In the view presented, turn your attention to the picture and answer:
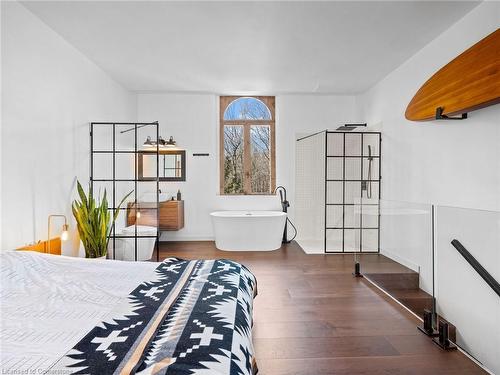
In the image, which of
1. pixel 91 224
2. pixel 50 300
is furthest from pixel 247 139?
pixel 50 300

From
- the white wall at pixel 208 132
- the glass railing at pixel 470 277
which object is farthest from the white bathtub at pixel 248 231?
the glass railing at pixel 470 277

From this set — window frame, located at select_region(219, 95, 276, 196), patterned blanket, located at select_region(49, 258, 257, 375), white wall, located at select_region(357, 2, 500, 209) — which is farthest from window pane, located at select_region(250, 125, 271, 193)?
patterned blanket, located at select_region(49, 258, 257, 375)

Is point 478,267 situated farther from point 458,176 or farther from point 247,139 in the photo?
point 247,139

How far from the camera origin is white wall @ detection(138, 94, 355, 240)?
18.3 feet

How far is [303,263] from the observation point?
420 centimetres

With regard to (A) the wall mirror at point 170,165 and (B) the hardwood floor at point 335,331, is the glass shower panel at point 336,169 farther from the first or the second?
(A) the wall mirror at point 170,165

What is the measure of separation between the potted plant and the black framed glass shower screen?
Result: 2960 mm

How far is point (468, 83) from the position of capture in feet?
8.04

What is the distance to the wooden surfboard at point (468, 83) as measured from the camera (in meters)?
2.21

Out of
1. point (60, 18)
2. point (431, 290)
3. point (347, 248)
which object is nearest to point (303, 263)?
point (347, 248)

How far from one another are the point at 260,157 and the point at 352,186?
1707mm

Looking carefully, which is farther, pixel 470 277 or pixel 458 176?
pixel 458 176

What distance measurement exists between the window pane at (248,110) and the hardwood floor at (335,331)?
3.07m

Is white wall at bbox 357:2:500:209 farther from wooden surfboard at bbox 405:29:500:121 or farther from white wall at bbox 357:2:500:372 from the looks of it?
wooden surfboard at bbox 405:29:500:121
